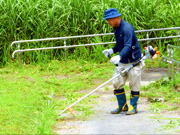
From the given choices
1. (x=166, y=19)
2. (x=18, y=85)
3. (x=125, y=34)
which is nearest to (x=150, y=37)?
(x=166, y=19)

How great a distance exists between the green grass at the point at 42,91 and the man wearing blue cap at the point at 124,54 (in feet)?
2.16

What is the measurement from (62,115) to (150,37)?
20.7ft

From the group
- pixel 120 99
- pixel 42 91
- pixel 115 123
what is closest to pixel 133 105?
pixel 120 99

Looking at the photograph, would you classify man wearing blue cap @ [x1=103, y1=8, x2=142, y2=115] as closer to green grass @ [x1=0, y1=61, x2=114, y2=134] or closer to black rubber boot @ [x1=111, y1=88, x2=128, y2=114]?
black rubber boot @ [x1=111, y1=88, x2=128, y2=114]

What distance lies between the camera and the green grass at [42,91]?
252 inches

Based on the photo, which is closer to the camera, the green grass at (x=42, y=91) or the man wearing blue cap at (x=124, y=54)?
the green grass at (x=42, y=91)

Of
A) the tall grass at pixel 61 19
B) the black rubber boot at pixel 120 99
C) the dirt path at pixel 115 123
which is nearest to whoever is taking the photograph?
the dirt path at pixel 115 123

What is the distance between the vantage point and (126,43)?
22.7ft

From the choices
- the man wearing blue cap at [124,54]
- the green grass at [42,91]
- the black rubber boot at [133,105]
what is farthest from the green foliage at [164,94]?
the green grass at [42,91]

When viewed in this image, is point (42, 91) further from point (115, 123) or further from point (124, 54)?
point (115, 123)

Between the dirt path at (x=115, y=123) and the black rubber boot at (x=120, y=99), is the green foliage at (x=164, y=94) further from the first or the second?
the black rubber boot at (x=120, y=99)

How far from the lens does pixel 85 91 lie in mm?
9156

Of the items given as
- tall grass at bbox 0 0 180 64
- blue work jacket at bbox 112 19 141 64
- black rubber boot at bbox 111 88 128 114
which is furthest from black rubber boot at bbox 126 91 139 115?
tall grass at bbox 0 0 180 64

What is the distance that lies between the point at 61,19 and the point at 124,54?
5.97 meters
